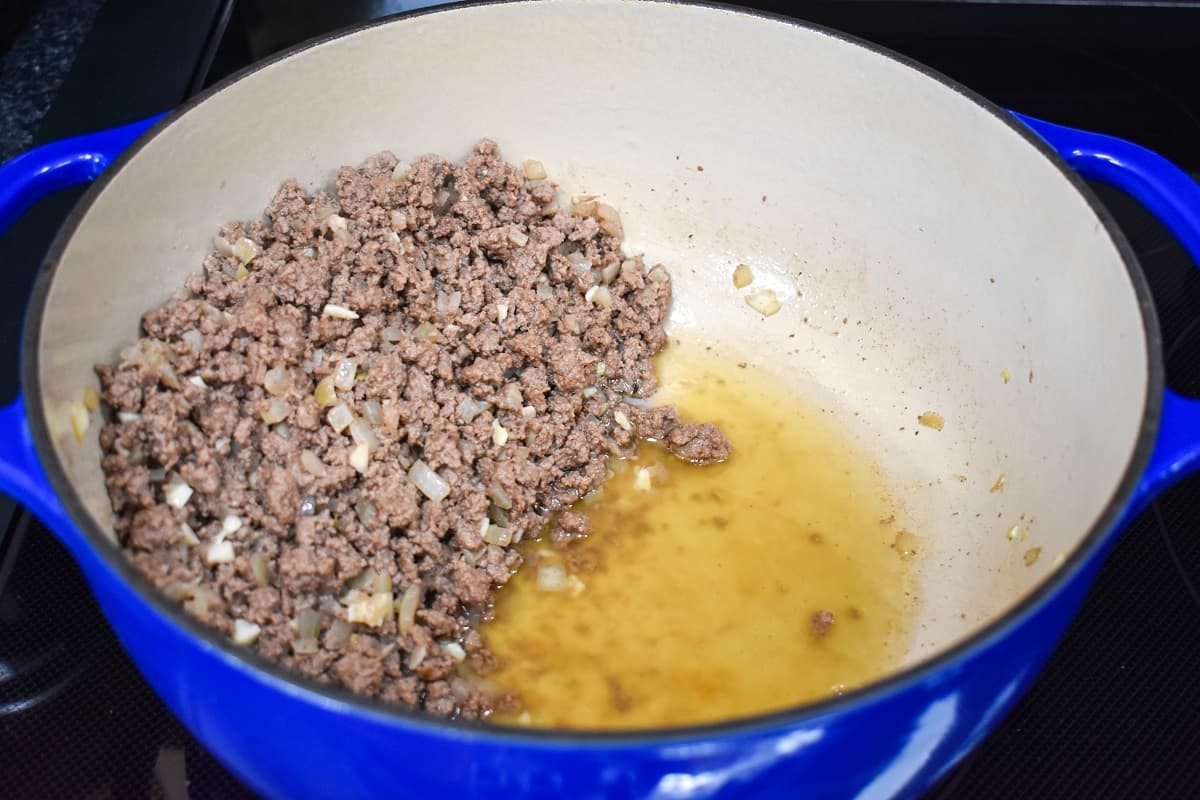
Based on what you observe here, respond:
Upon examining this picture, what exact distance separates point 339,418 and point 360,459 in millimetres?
67

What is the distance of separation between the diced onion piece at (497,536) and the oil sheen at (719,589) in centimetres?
5

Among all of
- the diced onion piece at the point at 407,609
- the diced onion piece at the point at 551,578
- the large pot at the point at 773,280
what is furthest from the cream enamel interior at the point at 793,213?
the diced onion piece at the point at 551,578

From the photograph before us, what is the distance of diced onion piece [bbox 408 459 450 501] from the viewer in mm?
1546

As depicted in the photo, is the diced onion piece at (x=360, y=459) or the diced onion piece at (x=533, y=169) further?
the diced onion piece at (x=533, y=169)

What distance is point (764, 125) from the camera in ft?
5.90

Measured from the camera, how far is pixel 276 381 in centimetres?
152

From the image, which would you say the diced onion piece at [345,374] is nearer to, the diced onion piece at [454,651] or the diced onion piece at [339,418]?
the diced onion piece at [339,418]

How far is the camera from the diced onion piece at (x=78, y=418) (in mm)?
1294

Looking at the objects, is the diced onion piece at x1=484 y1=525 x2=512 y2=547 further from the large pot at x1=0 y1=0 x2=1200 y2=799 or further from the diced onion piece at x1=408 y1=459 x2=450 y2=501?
the large pot at x1=0 y1=0 x2=1200 y2=799

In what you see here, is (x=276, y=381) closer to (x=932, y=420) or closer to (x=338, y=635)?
(x=338, y=635)

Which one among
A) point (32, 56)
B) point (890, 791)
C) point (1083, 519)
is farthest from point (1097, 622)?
point (32, 56)

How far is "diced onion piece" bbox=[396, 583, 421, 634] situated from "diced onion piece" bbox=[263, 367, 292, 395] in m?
0.32

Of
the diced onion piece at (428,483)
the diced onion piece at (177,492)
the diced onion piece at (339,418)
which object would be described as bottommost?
the diced onion piece at (428,483)

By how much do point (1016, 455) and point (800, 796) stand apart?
75 cm
